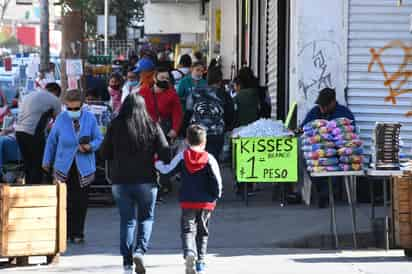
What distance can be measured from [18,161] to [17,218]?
232 inches

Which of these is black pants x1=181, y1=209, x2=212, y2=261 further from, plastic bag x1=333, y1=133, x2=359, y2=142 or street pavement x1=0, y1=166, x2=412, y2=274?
plastic bag x1=333, y1=133, x2=359, y2=142

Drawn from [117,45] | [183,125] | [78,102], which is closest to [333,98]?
[183,125]

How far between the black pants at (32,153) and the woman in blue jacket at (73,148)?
2.71 metres

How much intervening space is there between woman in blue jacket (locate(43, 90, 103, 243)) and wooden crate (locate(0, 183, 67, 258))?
1.12 metres

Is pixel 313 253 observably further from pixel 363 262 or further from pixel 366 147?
pixel 366 147

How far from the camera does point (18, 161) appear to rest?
1791cm

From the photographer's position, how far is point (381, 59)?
16578mm

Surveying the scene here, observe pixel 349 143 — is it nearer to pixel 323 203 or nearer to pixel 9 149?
pixel 323 203

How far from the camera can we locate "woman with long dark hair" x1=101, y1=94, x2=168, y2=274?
11281 mm

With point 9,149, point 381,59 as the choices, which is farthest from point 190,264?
point 9,149

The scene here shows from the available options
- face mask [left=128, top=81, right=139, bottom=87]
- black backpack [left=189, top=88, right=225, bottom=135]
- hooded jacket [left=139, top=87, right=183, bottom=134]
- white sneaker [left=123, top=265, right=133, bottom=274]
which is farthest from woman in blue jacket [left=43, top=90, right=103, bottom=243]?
face mask [left=128, top=81, right=139, bottom=87]

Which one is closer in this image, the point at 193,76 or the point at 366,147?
the point at 366,147

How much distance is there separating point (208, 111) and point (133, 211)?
5862 mm

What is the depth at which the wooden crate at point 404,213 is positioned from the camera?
12.6 metres
